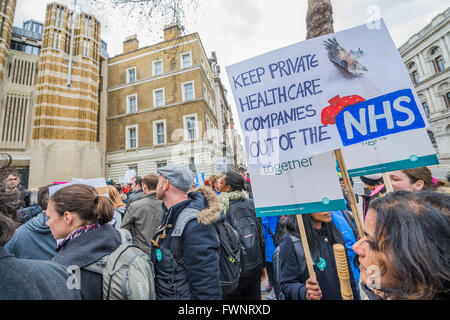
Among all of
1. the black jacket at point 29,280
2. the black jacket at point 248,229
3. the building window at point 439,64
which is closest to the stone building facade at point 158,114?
the black jacket at point 248,229

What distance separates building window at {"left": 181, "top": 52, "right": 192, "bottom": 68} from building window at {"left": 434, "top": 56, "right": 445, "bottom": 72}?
28.8 meters

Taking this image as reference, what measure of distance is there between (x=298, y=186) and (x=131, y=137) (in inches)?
877

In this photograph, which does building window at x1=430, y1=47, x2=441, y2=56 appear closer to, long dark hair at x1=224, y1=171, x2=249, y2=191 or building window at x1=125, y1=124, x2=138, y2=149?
long dark hair at x1=224, y1=171, x2=249, y2=191

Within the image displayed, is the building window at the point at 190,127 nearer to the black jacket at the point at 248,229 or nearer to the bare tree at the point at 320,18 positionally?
the bare tree at the point at 320,18

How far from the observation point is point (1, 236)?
37.4 inches

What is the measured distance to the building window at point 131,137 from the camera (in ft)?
68.8

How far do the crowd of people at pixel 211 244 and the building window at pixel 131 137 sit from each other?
20.0 m

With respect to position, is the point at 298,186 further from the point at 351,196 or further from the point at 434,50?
the point at 434,50

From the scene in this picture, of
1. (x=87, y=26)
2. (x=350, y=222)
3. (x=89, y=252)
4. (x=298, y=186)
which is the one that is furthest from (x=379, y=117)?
(x=87, y=26)

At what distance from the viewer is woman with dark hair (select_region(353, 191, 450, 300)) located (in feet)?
2.45

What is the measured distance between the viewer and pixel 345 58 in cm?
159

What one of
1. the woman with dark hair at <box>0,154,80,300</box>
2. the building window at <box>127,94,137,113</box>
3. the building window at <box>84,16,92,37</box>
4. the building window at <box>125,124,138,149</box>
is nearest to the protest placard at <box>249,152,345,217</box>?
the woman with dark hair at <box>0,154,80,300</box>
